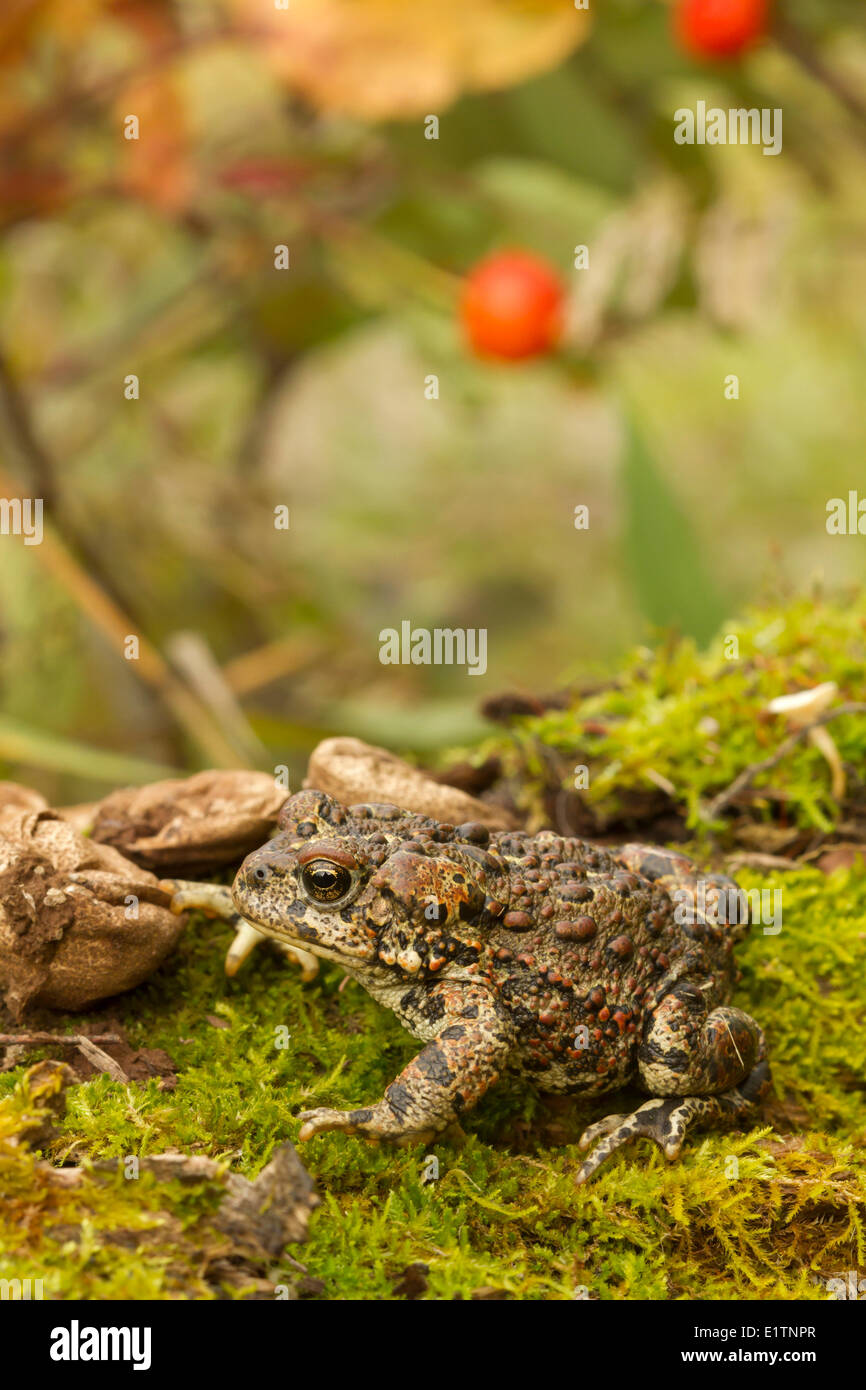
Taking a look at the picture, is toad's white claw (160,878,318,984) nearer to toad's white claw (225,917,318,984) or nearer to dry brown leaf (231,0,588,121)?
toad's white claw (225,917,318,984)

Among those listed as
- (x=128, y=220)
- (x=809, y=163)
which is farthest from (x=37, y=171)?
(x=809, y=163)

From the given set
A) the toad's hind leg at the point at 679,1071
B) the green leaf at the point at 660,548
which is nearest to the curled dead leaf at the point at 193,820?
the toad's hind leg at the point at 679,1071

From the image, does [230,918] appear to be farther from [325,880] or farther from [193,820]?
[325,880]

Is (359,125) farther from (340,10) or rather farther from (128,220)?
(128,220)

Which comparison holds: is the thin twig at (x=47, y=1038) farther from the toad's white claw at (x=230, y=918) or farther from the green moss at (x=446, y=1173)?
the toad's white claw at (x=230, y=918)

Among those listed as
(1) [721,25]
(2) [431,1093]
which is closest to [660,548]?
(1) [721,25]

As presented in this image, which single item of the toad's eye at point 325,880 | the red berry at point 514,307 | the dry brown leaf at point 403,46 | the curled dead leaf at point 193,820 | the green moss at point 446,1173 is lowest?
the green moss at point 446,1173
